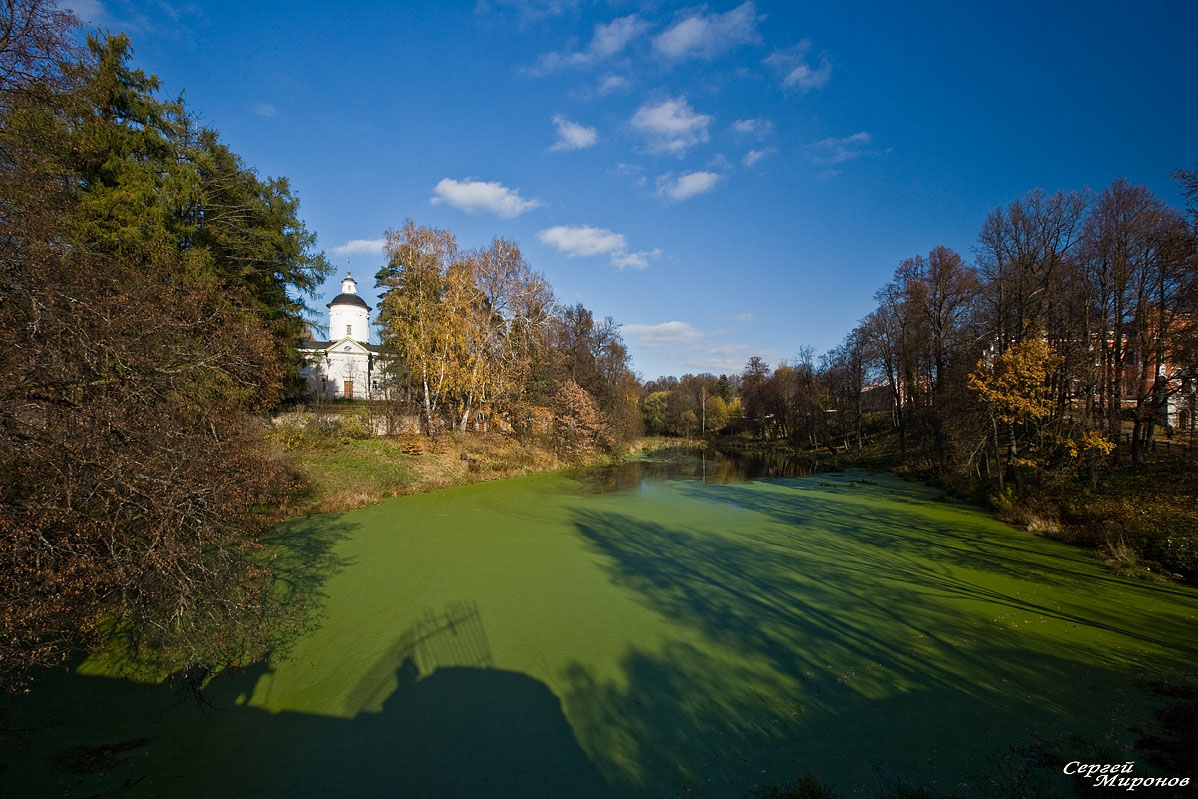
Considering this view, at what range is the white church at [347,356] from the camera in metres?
28.2

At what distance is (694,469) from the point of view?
25.1 metres

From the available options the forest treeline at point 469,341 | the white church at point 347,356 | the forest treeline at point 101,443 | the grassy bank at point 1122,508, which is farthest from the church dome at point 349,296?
the grassy bank at point 1122,508

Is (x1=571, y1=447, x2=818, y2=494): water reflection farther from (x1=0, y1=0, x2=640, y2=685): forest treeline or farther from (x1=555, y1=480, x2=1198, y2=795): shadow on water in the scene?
(x1=0, y1=0, x2=640, y2=685): forest treeline

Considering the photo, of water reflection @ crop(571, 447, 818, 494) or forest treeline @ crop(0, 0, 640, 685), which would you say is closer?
forest treeline @ crop(0, 0, 640, 685)

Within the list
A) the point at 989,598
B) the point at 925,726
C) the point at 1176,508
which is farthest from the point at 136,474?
the point at 1176,508

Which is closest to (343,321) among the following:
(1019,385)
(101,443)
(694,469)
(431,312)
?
(431,312)

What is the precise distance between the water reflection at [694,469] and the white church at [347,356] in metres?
12.1

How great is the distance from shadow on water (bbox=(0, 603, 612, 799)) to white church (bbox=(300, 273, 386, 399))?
66.4ft

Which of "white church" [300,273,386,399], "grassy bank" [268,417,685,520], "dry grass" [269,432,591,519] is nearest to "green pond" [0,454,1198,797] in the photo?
"dry grass" [269,432,591,519]

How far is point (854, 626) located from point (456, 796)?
4.92 meters

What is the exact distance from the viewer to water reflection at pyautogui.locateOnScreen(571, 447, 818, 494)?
19625 mm

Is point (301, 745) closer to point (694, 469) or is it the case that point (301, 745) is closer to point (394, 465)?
point (394, 465)

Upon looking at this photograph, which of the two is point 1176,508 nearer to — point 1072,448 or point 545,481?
point 1072,448

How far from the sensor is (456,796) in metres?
3.21
